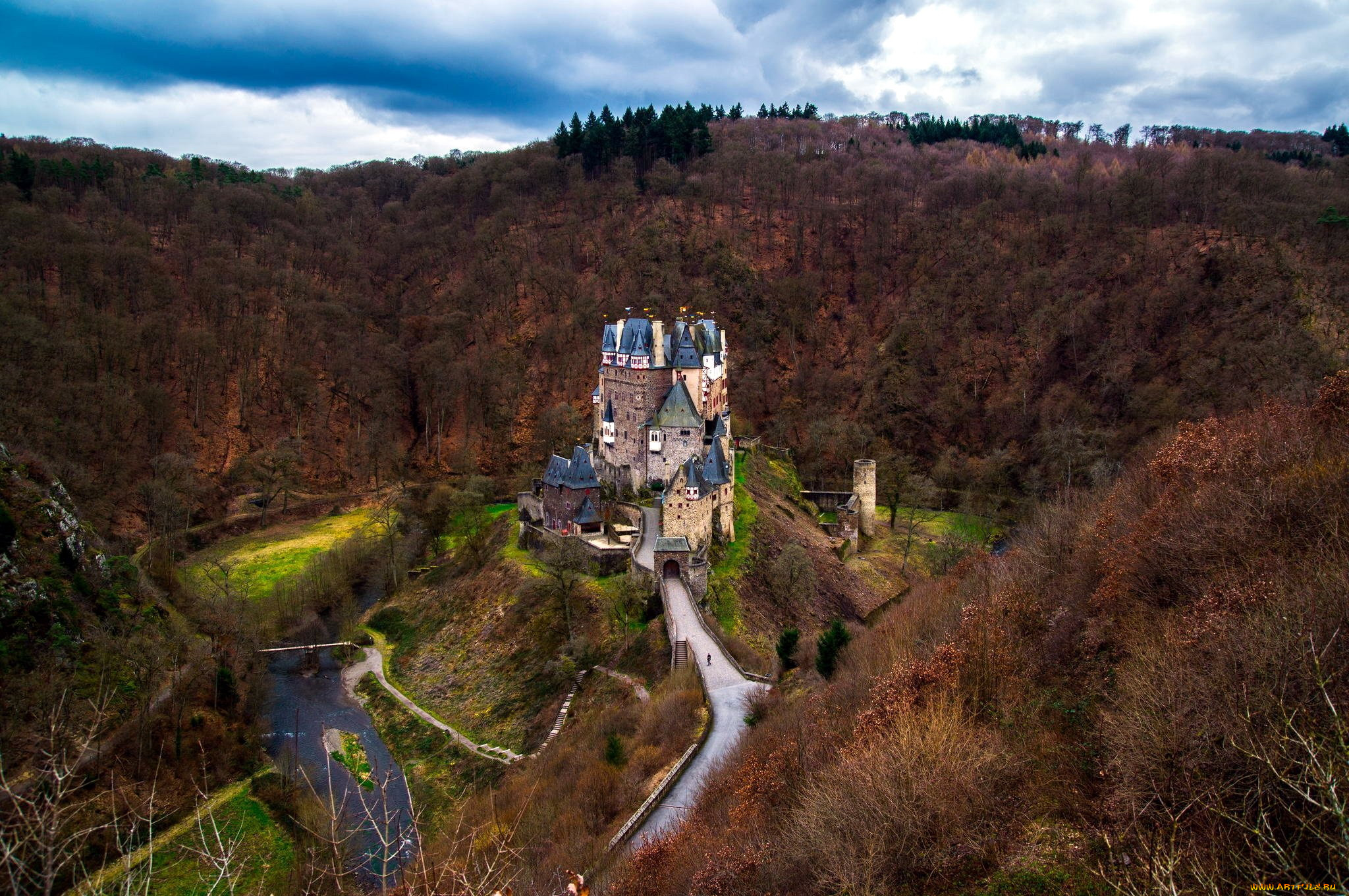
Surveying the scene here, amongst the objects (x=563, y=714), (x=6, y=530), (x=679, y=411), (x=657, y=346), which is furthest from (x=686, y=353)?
(x=6, y=530)

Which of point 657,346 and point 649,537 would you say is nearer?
point 649,537

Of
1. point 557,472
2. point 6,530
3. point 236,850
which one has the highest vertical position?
point 557,472

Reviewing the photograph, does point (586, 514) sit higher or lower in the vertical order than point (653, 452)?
lower

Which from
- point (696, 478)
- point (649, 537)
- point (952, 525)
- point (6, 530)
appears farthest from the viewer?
point (952, 525)

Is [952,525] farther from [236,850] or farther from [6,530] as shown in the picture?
[6,530]

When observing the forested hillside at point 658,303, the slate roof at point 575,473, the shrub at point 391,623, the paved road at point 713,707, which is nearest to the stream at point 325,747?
the shrub at point 391,623

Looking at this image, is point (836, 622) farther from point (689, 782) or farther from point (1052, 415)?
point (1052, 415)

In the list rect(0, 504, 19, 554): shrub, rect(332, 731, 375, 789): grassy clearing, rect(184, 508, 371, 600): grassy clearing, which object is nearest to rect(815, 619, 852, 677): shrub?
rect(332, 731, 375, 789): grassy clearing

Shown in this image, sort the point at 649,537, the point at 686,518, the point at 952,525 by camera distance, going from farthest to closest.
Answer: the point at 952,525 → the point at 649,537 → the point at 686,518
